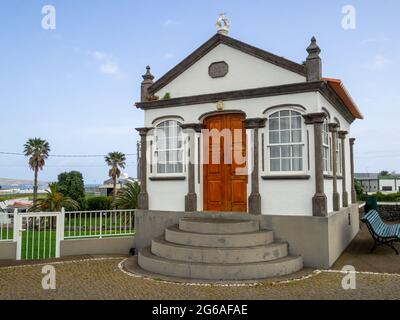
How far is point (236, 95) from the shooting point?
8.85 m

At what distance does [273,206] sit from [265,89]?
2746 millimetres

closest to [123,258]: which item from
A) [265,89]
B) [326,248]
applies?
[326,248]

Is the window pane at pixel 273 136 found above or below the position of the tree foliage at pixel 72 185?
above

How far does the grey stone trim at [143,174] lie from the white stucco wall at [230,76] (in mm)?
1228

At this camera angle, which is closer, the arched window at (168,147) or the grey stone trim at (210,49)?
the grey stone trim at (210,49)

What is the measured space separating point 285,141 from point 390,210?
11.6 metres

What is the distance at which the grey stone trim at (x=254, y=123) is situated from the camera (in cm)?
849

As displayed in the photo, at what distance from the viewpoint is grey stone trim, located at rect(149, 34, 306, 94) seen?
27.3 ft

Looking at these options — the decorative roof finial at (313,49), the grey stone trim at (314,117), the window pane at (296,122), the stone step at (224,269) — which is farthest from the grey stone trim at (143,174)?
the decorative roof finial at (313,49)

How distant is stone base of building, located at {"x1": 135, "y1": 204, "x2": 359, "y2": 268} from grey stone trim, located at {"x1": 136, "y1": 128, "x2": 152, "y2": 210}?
29cm

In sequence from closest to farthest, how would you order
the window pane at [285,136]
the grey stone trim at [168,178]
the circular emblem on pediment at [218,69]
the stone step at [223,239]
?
the stone step at [223,239]
the window pane at [285,136]
the circular emblem on pediment at [218,69]
the grey stone trim at [168,178]

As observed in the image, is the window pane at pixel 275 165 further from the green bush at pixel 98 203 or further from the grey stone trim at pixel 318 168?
the green bush at pixel 98 203

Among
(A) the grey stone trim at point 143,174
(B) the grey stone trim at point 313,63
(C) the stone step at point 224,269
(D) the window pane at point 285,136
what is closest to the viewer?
(C) the stone step at point 224,269

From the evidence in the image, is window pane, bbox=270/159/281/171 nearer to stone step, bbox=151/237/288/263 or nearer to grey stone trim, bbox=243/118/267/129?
grey stone trim, bbox=243/118/267/129
